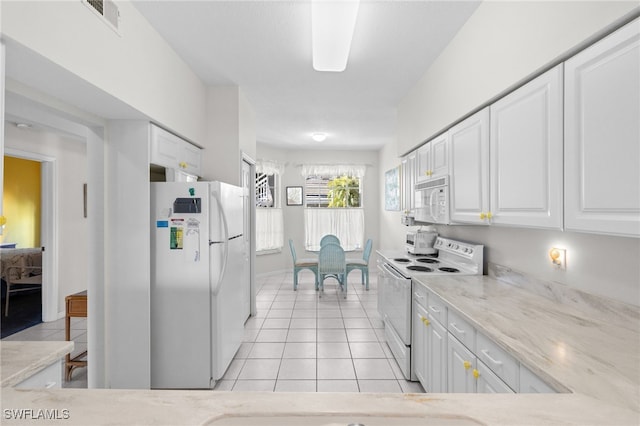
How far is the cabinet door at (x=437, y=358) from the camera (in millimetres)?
1852

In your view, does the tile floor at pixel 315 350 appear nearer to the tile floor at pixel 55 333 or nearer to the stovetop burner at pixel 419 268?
the stovetop burner at pixel 419 268

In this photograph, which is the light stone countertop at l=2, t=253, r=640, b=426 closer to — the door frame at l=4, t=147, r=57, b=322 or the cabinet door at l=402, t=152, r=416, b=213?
the cabinet door at l=402, t=152, r=416, b=213

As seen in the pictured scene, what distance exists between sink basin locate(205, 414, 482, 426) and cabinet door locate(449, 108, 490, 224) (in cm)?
146

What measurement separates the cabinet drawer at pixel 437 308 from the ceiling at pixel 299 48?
196 cm

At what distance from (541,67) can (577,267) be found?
107 centimetres

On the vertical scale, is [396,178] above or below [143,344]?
above

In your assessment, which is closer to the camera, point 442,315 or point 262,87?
point 442,315

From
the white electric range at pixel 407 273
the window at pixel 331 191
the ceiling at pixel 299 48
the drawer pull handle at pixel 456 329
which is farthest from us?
the window at pixel 331 191

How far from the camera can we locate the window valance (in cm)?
657

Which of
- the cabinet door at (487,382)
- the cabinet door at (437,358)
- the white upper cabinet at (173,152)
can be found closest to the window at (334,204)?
the white upper cabinet at (173,152)

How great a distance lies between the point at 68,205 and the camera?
402cm

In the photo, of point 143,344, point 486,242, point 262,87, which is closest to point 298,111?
point 262,87

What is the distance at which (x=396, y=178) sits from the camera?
17.0 feet

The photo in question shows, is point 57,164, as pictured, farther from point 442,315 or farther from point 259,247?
point 442,315
